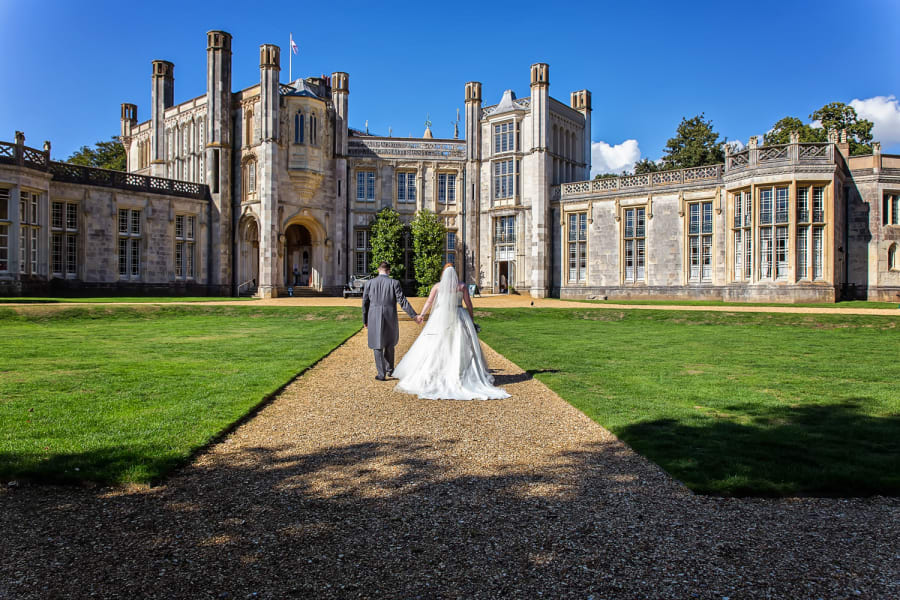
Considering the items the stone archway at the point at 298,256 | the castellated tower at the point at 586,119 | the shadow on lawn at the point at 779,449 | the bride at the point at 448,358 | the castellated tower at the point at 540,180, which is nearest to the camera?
the shadow on lawn at the point at 779,449

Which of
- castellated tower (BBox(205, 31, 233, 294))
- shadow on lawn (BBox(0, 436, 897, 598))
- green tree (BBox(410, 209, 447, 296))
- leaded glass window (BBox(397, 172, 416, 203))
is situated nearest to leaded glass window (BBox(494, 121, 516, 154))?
leaded glass window (BBox(397, 172, 416, 203))

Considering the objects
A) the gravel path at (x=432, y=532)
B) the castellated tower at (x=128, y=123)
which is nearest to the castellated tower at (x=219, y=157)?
the castellated tower at (x=128, y=123)

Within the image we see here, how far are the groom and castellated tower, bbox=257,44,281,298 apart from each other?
28492 millimetres

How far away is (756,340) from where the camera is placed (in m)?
15.4

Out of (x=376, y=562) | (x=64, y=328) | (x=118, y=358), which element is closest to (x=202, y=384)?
(x=118, y=358)

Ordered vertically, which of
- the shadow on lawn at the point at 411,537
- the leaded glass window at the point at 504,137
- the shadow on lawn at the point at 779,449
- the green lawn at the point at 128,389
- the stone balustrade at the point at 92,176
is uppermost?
the leaded glass window at the point at 504,137

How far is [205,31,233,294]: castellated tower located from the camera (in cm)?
3906

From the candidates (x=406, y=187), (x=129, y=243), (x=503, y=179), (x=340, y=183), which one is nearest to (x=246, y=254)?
(x=129, y=243)

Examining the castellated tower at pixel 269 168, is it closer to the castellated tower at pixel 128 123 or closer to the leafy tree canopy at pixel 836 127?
the castellated tower at pixel 128 123

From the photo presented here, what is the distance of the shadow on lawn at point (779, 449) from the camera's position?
4578mm

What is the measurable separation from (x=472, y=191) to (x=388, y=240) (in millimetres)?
6420

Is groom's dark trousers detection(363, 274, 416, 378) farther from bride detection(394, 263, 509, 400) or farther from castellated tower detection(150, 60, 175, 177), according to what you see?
castellated tower detection(150, 60, 175, 177)

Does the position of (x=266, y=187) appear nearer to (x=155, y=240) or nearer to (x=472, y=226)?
(x=155, y=240)

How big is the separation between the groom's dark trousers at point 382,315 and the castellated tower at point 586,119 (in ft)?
119
